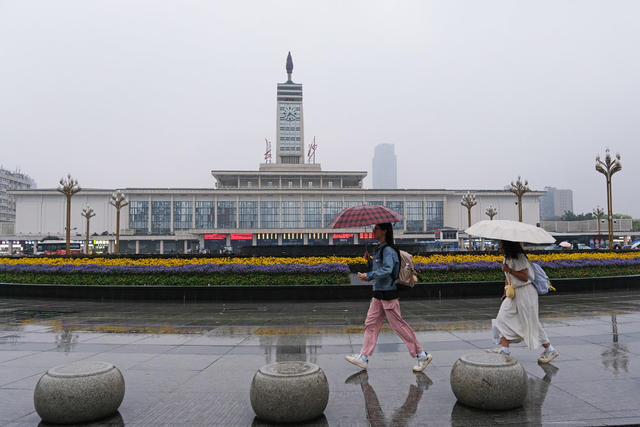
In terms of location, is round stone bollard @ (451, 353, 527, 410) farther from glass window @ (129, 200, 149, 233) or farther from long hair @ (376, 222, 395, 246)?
glass window @ (129, 200, 149, 233)

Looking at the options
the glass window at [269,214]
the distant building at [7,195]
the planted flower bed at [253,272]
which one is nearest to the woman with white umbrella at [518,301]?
the planted flower bed at [253,272]

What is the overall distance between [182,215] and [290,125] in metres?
44.0

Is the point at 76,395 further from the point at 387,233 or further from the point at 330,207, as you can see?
the point at 330,207

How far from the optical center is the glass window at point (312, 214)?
326 feet

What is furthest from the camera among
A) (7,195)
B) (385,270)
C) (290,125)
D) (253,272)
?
(7,195)

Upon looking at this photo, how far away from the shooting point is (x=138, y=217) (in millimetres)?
98375

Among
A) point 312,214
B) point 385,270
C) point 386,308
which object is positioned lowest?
point 386,308

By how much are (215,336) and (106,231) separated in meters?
101

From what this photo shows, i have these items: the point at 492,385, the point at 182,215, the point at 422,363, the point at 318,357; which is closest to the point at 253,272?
the point at 318,357

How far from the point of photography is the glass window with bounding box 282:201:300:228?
99688 millimetres

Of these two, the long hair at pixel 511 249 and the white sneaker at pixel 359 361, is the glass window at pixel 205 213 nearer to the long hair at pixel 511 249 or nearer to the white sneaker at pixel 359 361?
the white sneaker at pixel 359 361

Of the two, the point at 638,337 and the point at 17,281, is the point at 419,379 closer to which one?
the point at 638,337

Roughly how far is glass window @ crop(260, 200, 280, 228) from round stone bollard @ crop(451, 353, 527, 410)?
95170 mm

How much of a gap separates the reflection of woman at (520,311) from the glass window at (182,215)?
97551 millimetres
